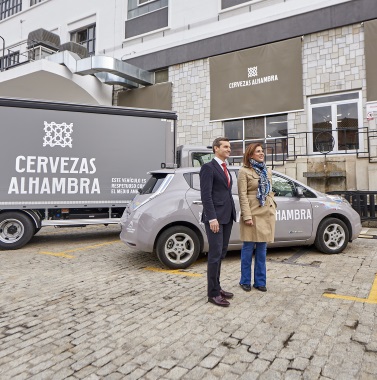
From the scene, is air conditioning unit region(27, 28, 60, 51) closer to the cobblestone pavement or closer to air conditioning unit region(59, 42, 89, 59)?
air conditioning unit region(59, 42, 89, 59)

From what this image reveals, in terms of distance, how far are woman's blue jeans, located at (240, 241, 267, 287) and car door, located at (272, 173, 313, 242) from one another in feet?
5.74

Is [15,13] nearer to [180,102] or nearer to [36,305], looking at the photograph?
[180,102]

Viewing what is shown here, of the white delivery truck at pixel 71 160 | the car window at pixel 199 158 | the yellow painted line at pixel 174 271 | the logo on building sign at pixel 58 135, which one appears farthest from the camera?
the car window at pixel 199 158

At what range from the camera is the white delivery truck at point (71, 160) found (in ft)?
23.9

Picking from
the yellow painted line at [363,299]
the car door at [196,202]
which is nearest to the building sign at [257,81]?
the car door at [196,202]

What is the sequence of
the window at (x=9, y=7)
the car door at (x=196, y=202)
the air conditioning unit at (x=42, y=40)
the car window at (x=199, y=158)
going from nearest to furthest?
the car door at (x=196, y=202)
the car window at (x=199, y=158)
the air conditioning unit at (x=42, y=40)
the window at (x=9, y=7)

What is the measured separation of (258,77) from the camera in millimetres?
14797

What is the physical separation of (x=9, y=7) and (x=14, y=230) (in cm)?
2551

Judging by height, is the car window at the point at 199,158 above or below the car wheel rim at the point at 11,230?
above

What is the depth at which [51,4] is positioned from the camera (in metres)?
22.4

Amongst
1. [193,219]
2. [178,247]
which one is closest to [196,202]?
[193,219]

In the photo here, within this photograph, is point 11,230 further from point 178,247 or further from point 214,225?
point 214,225

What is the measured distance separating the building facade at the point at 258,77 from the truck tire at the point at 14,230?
30.0 ft

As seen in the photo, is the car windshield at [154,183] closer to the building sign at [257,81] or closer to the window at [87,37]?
the building sign at [257,81]
